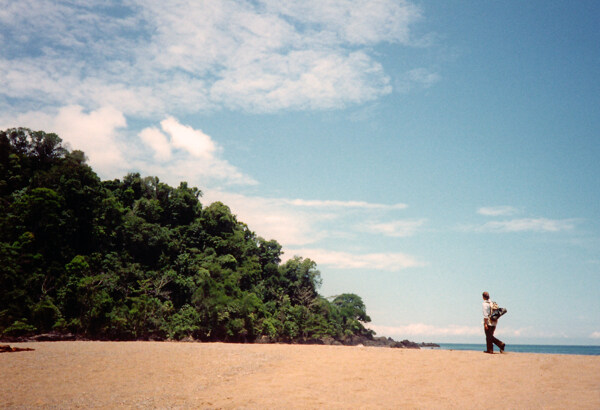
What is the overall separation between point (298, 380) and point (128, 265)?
97.8ft

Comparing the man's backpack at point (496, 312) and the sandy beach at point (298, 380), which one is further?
the man's backpack at point (496, 312)

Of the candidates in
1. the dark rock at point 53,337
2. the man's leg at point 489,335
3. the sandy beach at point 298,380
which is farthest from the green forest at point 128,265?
the man's leg at point 489,335

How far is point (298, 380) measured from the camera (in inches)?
435

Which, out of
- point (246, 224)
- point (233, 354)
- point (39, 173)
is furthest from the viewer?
point (246, 224)

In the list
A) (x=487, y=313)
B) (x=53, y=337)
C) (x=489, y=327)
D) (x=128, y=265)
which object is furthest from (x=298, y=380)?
(x=128, y=265)

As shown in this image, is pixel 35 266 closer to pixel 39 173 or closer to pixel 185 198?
pixel 39 173

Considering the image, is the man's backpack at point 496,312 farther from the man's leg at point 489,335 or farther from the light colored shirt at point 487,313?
the man's leg at point 489,335

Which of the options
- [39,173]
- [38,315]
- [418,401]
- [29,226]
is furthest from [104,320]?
[418,401]

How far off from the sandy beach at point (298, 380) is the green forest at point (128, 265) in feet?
51.0

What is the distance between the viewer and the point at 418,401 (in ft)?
28.2

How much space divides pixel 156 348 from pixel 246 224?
38.1m

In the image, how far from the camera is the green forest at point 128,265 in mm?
28844

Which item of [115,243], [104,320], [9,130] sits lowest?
[104,320]

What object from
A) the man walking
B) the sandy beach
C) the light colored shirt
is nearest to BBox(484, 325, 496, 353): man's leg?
the man walking
